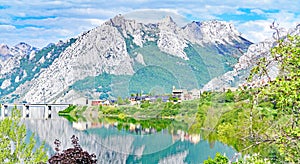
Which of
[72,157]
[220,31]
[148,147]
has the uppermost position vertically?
[220,31]

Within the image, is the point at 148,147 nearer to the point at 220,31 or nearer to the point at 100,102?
the point at 100,102

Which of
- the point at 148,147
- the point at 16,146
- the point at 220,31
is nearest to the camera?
the point at 16,146

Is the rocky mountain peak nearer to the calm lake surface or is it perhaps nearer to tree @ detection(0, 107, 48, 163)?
the calm lake surface

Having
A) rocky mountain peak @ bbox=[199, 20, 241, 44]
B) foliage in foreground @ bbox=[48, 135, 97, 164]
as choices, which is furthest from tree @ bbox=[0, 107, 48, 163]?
rocky mountain peak @ bbox=[199, 20, 241, 44]

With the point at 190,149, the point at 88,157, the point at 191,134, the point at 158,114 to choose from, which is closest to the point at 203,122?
the point at 191,134

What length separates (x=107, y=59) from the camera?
80.1 meters

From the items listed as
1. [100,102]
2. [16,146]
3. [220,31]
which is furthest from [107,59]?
[220,31]

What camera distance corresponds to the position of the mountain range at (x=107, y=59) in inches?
2281

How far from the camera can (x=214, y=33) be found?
148m

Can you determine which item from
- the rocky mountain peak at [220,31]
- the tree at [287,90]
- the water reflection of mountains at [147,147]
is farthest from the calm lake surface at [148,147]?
the rocky mountain peak at [220,31]

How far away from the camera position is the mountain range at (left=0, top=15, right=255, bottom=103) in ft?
190

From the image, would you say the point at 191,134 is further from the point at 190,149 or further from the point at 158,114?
the point at 158,114

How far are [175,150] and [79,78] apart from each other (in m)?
72.5

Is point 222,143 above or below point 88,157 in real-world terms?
below
